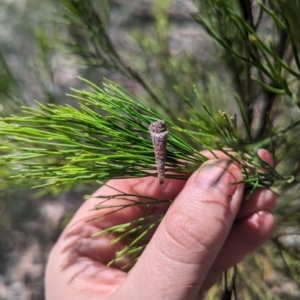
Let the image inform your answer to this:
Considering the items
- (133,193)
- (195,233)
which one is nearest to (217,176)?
(195,233)

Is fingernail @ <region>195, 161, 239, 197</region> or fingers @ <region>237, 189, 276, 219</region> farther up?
fingernail @ <region>195, 161, 239, 197</region>

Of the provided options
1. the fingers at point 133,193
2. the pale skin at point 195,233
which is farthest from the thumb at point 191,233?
the fingers at point 133,193

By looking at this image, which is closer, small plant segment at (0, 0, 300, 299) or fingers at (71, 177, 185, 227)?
small plant segment at (0, 0, 300, 299)

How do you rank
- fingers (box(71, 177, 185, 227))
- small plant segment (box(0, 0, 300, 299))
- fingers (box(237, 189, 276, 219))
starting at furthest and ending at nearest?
fingers (box(71, 177, 185, 227)) < fingers (box(237, 189, 276, 219)) < small plant segment (box(0, 0, 300, 299))

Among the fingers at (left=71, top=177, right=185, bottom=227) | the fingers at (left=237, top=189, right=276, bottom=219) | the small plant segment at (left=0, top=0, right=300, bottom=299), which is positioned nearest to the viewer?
the small plant segment at (left=0, top=0, right=300, bottom=299)

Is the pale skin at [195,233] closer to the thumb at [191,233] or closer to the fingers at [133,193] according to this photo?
the thumb at [191,233]

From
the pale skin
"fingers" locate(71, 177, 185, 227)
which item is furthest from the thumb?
"fingers" locate(71, 177, 185, 227)

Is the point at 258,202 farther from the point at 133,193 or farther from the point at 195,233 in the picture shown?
the point at 133,193

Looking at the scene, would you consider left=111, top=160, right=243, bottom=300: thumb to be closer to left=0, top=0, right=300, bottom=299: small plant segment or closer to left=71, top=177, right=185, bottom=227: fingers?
left=0, top=0, right=300, bottom=299: small plant segment
